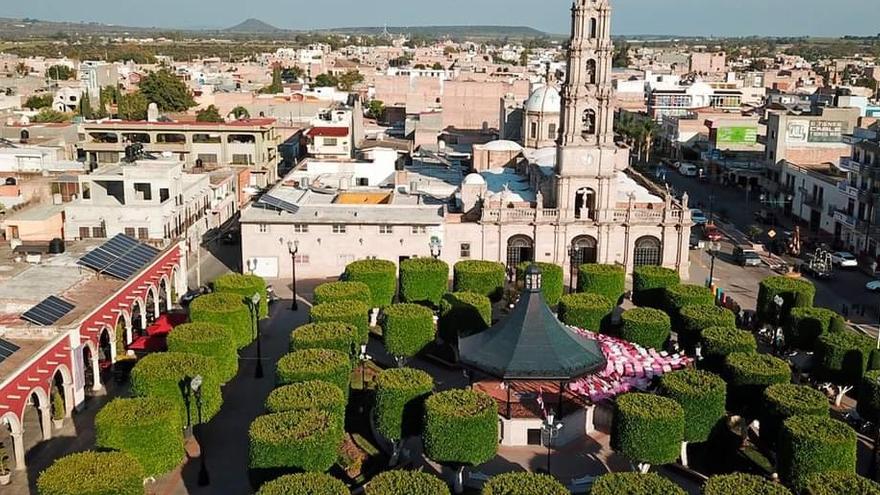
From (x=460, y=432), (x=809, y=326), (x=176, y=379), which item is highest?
(x=176, y=379)

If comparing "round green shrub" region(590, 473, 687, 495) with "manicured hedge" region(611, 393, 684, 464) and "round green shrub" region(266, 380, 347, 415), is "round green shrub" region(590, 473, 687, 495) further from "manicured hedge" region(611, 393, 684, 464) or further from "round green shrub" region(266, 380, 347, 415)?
"round green shrub" region(266, 380, 347, 415)

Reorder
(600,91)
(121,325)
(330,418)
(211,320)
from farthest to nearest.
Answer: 1. (600,91)
2. (121,325)
3. (211,320)
4. (330,418)

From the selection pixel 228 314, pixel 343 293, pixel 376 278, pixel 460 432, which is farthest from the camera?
pixel 376 278

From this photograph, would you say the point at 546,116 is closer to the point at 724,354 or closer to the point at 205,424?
the point at 724,354

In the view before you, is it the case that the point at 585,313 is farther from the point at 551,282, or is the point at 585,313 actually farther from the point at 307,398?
the point at 307,398

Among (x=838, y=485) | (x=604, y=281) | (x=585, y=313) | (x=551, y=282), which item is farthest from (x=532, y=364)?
(x=604, y=281)

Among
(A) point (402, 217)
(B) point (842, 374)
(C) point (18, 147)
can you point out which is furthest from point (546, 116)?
(C) point (18, 147)
